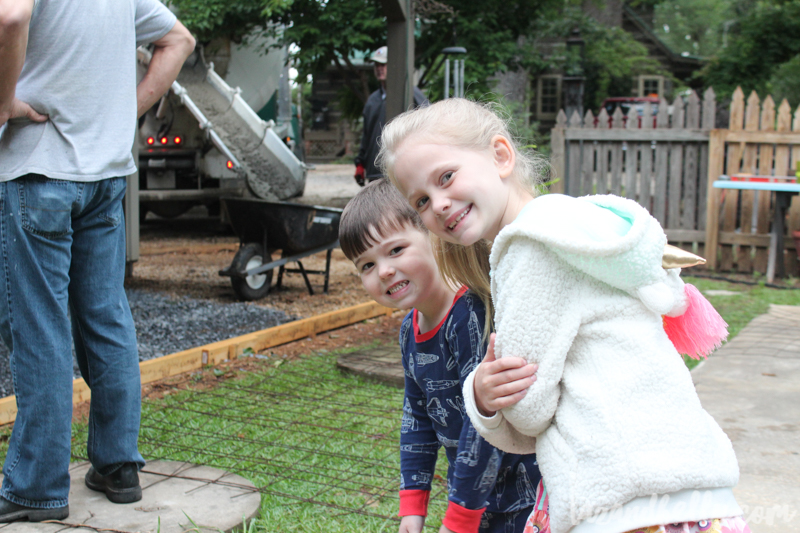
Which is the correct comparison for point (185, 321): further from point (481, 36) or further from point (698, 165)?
point (481, 36)

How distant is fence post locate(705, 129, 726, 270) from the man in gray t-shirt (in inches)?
255

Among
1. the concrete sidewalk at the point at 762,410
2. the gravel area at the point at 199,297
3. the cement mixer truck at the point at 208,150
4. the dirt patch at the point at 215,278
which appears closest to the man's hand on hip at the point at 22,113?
the gravel area at the point at 199,297

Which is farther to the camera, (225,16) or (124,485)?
(225,16)

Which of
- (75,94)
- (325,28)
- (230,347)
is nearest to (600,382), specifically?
(75,94)

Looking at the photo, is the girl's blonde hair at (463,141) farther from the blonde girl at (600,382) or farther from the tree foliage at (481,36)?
the tree foliage at (481,36)

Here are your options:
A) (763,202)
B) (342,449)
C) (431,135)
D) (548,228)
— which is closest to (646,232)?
(548,228)

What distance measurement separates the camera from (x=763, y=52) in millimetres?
21469

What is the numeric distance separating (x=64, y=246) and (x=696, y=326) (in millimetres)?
1794

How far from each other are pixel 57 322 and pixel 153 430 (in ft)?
3.62

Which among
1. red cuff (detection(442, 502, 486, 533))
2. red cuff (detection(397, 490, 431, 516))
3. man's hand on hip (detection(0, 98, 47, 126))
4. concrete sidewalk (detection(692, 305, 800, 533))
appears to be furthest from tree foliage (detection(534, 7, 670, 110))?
red cuff (detection(442, 502, 486, 533))

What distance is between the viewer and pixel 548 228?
115cm

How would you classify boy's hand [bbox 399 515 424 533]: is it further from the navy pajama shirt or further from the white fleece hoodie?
the white fleece hoodie

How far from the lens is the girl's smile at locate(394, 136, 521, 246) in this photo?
4.29 feet

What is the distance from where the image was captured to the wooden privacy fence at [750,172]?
283 inches
